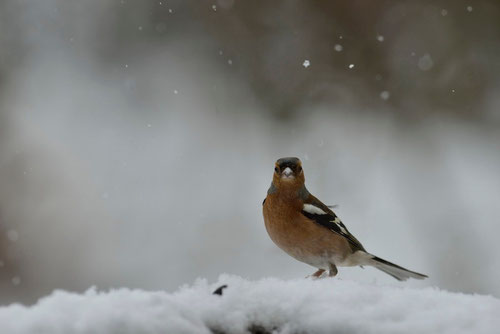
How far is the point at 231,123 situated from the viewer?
29.2ft

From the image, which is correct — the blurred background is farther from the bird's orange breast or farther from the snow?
the snow

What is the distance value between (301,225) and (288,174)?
33 cm

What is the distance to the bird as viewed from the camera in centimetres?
376

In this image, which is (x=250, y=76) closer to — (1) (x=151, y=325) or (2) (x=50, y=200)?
(2) (x=50, y=200)

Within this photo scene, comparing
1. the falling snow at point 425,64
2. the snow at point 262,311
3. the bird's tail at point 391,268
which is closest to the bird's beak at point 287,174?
the bird's tail at point 391,268

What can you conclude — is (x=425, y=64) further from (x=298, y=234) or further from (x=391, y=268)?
(x=298, y=234)

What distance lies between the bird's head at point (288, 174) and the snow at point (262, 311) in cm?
188

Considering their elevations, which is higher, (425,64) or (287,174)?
(425,64)

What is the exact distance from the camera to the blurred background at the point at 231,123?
305 inches

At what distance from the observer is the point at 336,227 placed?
4.00 metres

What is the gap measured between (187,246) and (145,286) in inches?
33.0

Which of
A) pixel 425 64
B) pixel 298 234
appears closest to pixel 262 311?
pixel 298 234

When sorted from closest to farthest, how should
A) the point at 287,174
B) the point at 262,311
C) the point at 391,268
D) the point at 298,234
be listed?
the point at 262,311 < the point at 298,234 < the point at 287,174 < the point at 391,268

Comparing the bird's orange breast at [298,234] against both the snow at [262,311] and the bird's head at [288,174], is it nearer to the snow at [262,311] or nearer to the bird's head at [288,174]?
the bird's head at [288,174]
